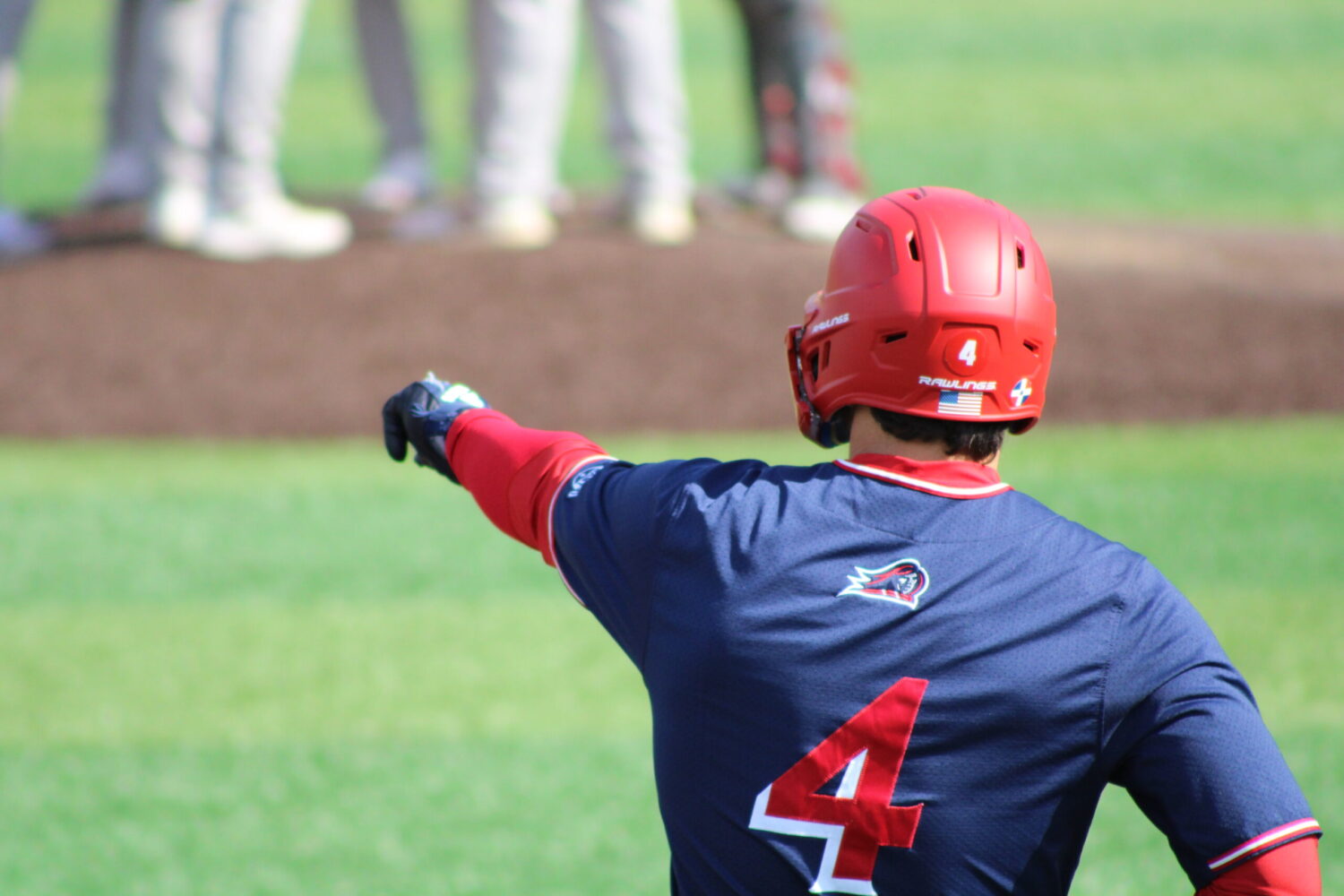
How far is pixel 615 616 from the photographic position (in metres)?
1.88

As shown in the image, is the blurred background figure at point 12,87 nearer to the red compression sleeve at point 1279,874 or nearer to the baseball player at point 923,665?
the baseball player at point 923,665

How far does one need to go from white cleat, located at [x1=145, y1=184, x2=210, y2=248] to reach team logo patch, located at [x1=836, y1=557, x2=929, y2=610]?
636 cm

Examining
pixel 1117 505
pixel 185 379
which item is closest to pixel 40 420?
pixel 185 379

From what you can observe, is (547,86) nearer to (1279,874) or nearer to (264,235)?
(264,235)

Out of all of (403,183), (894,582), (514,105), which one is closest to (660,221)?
(514,105)

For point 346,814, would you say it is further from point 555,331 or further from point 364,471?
point 555,331

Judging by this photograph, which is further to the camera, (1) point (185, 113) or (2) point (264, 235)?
(2) point (264, 235)

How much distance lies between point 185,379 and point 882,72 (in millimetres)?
9997

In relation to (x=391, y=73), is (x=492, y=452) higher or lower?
lower

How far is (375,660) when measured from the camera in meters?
A: 4.64

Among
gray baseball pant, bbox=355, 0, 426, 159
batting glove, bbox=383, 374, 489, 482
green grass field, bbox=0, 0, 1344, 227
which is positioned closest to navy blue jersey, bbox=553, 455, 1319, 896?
batting glove, bbox=383, 374, 489, 482

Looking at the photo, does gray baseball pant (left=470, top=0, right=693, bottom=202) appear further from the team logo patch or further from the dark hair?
the team logo patch

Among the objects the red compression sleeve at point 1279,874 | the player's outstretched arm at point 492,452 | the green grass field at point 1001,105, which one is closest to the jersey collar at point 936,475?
the player's outstretched arm at point 492,452

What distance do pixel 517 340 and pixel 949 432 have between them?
210 inches
